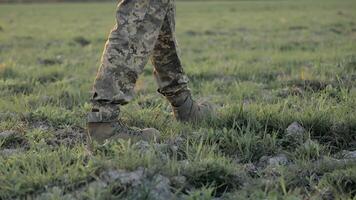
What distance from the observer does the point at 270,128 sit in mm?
3916

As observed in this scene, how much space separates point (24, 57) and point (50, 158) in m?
6.93

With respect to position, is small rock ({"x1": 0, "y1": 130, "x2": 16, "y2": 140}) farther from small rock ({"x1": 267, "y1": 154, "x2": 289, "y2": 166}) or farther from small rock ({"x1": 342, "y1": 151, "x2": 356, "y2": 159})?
small rock ({"x1": 342, "y1": 151, "x2": 356, "y2": 159})

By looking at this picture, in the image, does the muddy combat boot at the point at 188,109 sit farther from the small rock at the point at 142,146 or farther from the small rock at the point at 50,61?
the small rock at the point at 50,61

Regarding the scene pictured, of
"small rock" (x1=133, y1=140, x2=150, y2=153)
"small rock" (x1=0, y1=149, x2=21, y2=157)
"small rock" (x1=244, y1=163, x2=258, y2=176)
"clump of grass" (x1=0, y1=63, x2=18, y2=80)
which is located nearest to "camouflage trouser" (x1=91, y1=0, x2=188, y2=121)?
"small rock" (x1=133, y1=140, x2=150, y2=153)

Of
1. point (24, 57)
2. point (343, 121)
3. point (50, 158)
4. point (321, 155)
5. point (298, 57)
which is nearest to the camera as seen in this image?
point (50, 158)

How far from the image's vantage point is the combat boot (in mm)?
3512

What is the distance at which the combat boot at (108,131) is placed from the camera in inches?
138

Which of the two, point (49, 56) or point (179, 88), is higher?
point (179, 88)

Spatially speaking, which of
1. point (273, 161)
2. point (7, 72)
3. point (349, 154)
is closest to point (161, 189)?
point (273, 161)

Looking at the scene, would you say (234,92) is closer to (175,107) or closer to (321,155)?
(175,107)

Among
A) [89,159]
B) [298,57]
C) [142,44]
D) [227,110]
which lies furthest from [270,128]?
[298,57]

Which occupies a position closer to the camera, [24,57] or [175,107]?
[175,107]

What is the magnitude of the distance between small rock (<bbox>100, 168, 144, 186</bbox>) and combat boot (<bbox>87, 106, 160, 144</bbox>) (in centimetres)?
81

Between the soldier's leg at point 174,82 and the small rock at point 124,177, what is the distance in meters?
1.53
